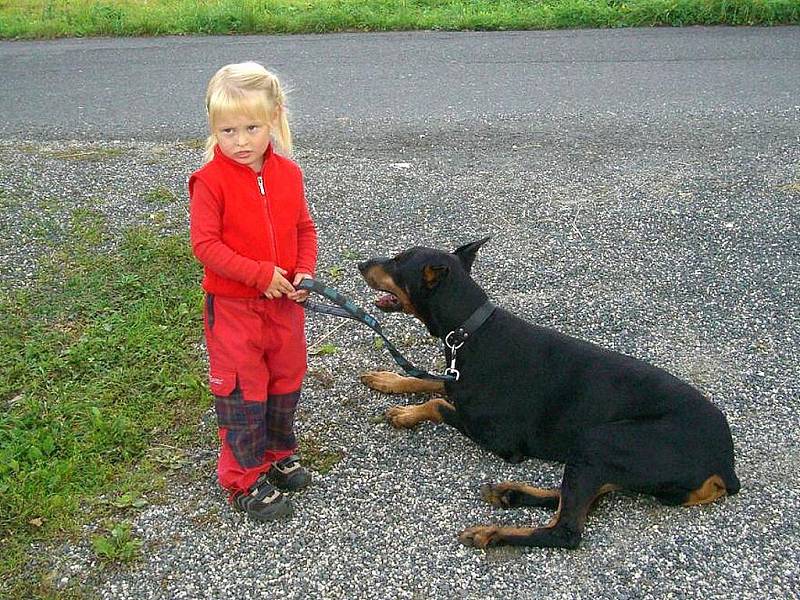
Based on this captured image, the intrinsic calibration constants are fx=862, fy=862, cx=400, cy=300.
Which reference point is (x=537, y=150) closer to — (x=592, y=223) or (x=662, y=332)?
(x=592, y=223)

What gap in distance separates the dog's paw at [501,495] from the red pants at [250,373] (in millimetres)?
931

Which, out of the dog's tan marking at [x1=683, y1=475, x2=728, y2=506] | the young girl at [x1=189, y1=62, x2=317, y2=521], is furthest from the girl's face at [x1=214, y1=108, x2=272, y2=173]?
the dog's tan marking at [x1=683, y1=475, x2=728, y2=506]

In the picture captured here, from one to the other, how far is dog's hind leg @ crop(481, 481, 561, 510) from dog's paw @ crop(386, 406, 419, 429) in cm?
64

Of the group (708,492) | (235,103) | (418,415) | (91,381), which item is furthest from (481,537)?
(91,381)

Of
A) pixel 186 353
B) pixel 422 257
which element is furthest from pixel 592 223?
pixel 186 353

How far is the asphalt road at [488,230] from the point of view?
3445 mm

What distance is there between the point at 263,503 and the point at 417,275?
48.9 inches

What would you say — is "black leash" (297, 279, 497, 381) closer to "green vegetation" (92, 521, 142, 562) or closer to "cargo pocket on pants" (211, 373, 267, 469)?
"cargo pocket on pants" (211, 373, 267, 469)

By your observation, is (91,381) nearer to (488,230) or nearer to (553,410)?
(553,410)

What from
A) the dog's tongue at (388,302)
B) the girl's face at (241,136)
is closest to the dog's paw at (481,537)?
the dog's tongue at (388,302)

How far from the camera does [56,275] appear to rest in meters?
5.73

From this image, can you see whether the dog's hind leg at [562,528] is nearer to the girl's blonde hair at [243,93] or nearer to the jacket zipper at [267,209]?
the jacket zipper at [267,209]

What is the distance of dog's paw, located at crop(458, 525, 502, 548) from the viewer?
349 cm

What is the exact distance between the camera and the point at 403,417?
4.27m
